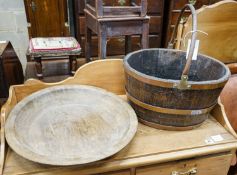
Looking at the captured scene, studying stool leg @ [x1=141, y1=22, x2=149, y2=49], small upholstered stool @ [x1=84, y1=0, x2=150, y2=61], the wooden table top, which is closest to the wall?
small upholstered stool @ [x1=84, y1=0, x2=150, y2=61]

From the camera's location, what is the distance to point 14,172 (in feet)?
2.36

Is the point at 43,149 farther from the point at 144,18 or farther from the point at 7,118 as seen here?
the point at 144,18

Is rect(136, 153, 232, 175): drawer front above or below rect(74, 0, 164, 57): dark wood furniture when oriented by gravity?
below

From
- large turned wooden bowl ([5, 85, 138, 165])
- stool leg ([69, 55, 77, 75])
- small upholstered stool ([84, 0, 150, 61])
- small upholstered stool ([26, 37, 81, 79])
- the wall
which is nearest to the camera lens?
large turned wooden bowl ([5, 85, 138, 165])

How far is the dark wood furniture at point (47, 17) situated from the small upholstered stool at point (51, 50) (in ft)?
1.16

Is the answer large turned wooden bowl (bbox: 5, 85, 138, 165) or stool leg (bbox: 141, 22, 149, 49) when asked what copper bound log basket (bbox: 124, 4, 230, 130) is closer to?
large turned wooden bowl (bbox: 5, 85, 138, 165)

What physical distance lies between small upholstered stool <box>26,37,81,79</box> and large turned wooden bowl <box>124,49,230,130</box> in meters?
0.49

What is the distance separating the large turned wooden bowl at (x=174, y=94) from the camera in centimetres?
77

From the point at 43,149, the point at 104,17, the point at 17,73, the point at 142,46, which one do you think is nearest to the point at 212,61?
the point at 142,46

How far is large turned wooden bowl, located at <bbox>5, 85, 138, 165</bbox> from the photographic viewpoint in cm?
72

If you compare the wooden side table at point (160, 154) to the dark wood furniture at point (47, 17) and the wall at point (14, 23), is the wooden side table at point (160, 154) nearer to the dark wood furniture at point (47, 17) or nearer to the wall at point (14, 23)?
the dark wood furniture at point (47, 17)

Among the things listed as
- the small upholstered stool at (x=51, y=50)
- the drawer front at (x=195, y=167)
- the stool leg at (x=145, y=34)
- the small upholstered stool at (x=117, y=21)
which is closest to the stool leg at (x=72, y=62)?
the small upholstered stool at (x=51, y=50)

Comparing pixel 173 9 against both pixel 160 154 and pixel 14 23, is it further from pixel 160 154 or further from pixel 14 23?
pixel 160 154

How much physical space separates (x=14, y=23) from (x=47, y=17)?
298 millimetres
